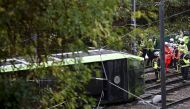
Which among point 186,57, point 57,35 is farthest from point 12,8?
point 186,57

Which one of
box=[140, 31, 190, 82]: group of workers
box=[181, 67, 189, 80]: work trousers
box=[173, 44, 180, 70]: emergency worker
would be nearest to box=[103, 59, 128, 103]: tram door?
box=[140, 31, 190, 82]: group of workers

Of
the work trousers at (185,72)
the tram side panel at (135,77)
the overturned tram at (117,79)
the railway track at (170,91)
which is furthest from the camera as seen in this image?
the work trousers at (185,72)

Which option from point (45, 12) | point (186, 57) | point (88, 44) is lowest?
point (186, 57)

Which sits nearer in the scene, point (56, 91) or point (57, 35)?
point (57, 35)

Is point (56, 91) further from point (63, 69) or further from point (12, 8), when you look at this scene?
point (12, 8)

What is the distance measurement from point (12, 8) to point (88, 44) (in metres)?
0.73

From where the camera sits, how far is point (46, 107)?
3.64m

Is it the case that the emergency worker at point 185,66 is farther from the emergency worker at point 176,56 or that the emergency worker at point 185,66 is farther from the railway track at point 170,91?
the emergency worker at point 176,56

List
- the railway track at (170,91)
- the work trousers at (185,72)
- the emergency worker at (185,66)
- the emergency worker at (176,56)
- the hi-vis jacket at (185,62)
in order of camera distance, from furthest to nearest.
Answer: the emergency worker at (176,56) → the work trousers at (185,72) → the emergency worker at (185,66) → the hi-vis jacket at (185,62) → the railway track at (170,91)

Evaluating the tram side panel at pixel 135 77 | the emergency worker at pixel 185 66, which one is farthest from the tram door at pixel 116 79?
the emergency worker at pixel 185 66

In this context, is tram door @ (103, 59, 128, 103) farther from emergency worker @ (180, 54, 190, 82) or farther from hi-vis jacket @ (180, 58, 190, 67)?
emergency worker @ (180, 54, 190, 82)

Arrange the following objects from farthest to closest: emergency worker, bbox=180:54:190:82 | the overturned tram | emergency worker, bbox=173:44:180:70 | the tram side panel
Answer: emergency worker, bbox=173:44:180:70 < emergency worker, bbox=180:54:190:82 < the tram side panel < the overturned tram

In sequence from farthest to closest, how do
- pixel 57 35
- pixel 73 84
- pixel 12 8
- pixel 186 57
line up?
pixel 186 57 → pixel 73 84 → pixel 57 35 → pixel 12 8

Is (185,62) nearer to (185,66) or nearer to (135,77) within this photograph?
(185,66)
